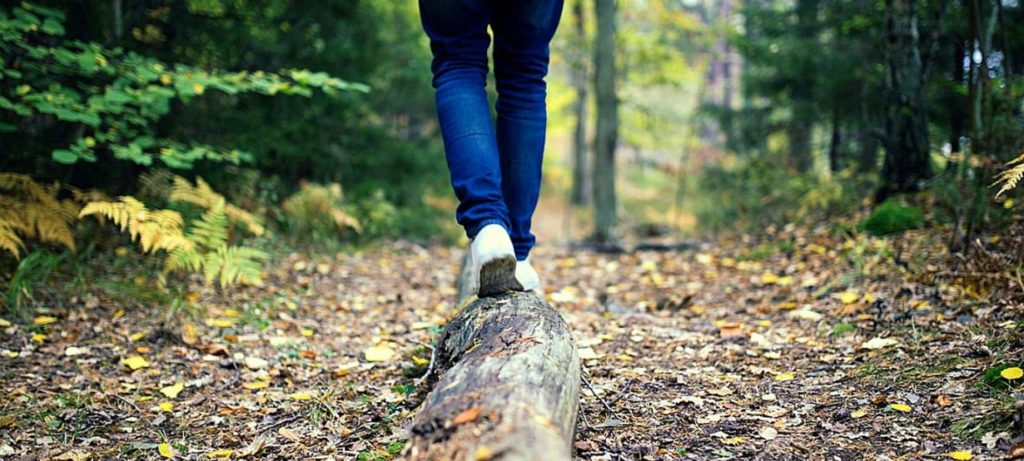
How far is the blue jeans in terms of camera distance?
2146mm

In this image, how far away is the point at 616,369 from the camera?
8.01ft

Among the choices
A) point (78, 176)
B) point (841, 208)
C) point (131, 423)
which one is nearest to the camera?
point (131, 423)

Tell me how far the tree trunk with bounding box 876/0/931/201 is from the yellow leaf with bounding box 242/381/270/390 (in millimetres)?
4133

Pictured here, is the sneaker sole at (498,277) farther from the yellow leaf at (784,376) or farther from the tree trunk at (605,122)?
the tree trunk at (605,122)

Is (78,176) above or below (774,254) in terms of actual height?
above

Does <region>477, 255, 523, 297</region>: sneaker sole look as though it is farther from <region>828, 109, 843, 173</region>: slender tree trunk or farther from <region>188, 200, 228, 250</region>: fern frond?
<region>828, 109, 843, 173</region>: slender tree trunk

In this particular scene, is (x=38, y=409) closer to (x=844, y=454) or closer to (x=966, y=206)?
(x=844, y=454)

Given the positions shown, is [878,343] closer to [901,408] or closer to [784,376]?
[784,376]

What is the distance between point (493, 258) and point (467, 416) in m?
0.76

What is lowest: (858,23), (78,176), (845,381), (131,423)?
(131,423)

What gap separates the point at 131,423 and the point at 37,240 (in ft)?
6.23

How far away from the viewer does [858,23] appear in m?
5.51

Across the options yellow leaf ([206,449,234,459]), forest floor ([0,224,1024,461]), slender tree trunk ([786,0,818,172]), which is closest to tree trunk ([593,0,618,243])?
slender tree trunk ([786,0,818,172])

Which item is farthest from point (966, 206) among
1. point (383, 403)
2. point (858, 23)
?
point (383, 403)
